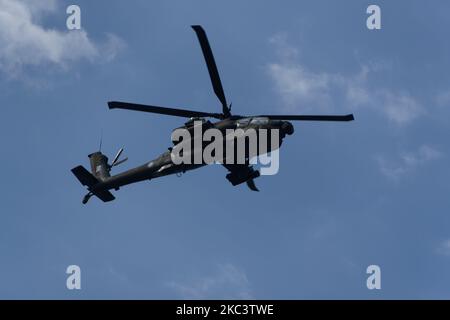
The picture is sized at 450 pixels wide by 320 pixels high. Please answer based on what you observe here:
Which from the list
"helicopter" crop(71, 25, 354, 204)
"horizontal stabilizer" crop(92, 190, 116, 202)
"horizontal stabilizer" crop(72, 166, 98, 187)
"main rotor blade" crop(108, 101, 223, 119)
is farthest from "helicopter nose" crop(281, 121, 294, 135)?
"horizontal stabilizer" crop(72, 166, 98, 187)

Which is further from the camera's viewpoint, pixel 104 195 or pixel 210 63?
pixel 104 195

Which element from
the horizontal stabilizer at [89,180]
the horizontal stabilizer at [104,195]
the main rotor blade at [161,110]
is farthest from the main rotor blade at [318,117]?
the horizontal stabilizer at [89,180]

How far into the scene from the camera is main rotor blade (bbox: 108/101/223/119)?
41.6 metres

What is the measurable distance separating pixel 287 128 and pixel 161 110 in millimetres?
7343

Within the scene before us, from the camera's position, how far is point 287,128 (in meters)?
41.6

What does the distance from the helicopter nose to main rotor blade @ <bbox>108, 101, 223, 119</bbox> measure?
13.3 ft

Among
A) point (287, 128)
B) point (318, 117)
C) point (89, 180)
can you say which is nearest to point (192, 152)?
point (287, 128)

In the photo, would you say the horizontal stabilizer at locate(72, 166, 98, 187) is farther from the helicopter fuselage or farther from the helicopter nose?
the helicopter nose

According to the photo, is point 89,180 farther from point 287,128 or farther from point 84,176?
point 287,128

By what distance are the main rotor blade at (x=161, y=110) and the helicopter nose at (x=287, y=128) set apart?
4.05 metres
